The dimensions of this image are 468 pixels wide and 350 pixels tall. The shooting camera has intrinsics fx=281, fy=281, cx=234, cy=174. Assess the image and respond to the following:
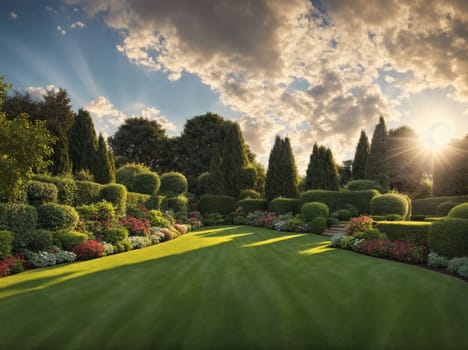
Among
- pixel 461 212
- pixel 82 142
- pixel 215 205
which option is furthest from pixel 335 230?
pixel 82 142

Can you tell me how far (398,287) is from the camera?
575cm

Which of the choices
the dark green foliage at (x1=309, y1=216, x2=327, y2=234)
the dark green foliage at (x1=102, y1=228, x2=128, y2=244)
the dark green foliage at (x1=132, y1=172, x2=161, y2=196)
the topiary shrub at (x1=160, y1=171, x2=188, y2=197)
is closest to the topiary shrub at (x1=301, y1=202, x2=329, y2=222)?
the dark green foliage at (x1=309, y1=216, x2=327, y2=234)

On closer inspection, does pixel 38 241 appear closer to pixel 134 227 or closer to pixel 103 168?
pixel 134 227

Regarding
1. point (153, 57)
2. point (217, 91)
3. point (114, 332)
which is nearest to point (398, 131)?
point (217, 91)

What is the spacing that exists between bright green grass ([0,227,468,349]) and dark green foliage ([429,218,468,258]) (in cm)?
124

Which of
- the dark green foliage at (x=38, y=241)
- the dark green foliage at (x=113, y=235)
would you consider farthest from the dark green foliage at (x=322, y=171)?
the dark green foliage at (x=38, y=241)

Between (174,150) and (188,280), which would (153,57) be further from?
(174,150)

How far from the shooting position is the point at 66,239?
398 inches

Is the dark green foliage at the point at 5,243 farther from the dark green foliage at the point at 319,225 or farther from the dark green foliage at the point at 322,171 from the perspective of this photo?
the dark green foliage at the point at 322,171

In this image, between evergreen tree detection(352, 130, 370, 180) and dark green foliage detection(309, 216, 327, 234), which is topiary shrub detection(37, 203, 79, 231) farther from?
evergreen tree detection(352, 130, 370, 180)

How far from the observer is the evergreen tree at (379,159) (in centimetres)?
2989

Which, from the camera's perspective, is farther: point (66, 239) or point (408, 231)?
point (66, 239)

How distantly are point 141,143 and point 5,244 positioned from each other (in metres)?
35.8

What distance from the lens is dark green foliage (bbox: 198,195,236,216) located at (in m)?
28.1
